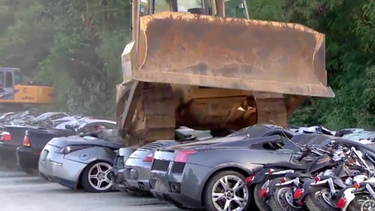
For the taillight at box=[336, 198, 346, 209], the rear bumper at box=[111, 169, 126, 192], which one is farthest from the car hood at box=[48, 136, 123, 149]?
the taillight at box=[336, 198, 346, 209]

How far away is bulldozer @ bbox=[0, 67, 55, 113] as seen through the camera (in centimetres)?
3694

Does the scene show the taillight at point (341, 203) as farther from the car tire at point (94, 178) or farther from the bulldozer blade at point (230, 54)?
the car tire at point (94, 178)

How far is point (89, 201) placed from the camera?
13.1 metres

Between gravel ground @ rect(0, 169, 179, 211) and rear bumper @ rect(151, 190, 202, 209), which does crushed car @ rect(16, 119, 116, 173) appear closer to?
gravel ground @ rect(0, 169, 179, 211)

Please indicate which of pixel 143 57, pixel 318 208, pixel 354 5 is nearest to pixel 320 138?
pixel 318 208

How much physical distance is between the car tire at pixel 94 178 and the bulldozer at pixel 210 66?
2.91 ft

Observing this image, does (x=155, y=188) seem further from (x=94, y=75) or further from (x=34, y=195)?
(x=94, y=75)

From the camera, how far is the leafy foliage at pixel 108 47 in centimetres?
2355

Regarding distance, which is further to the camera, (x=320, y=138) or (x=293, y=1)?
(x=293, y=1)

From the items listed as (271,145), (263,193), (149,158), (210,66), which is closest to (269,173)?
(263,193)

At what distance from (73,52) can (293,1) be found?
1743cm

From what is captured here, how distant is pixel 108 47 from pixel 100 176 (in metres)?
21.6

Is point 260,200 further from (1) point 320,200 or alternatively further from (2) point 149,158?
(2) point 149,158

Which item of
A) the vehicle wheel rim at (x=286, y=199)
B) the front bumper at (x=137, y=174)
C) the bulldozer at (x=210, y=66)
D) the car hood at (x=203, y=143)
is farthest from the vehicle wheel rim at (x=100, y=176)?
the vehicle wheel rim at (x=286, y=199)
